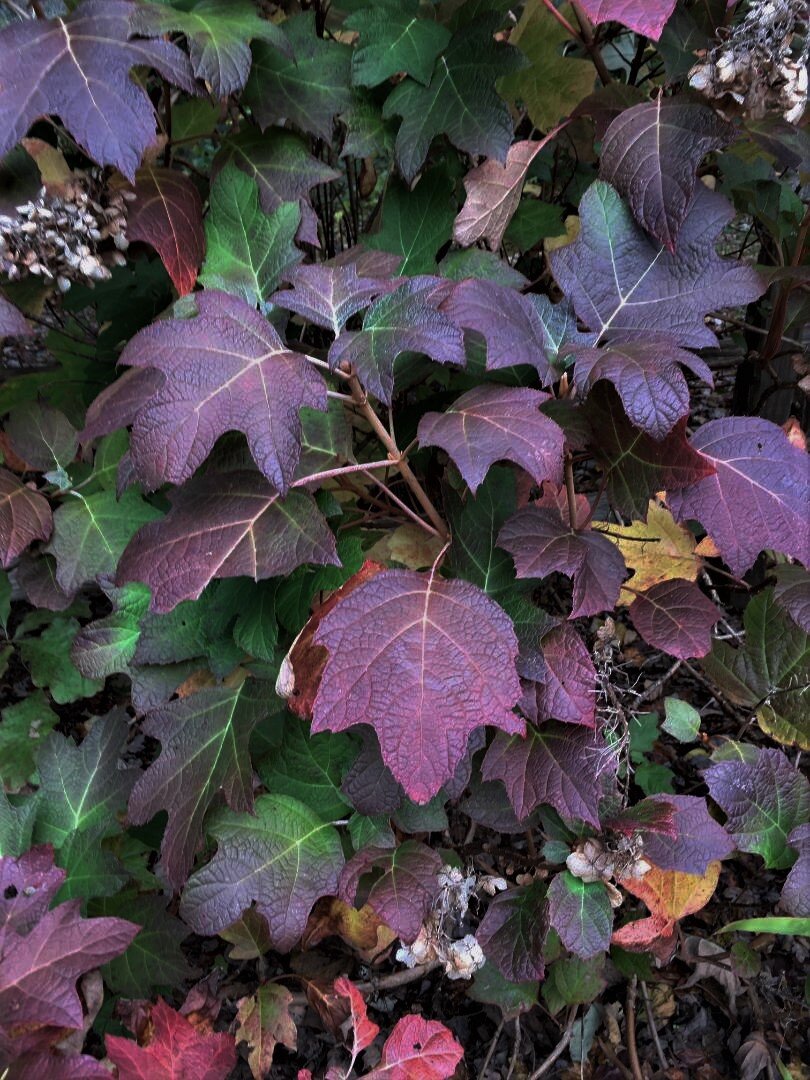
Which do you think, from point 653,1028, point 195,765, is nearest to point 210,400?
point 195,765

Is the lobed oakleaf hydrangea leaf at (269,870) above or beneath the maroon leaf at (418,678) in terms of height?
beneath

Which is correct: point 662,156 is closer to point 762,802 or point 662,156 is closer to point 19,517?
point 762,802

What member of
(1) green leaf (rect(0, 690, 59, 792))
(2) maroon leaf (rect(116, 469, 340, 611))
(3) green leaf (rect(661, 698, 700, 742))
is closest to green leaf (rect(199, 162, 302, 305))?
(2) maroon leaf (rect(116, 469, 340, 611))

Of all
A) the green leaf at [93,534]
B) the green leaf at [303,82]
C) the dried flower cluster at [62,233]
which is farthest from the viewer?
the green leaf at [93,534]

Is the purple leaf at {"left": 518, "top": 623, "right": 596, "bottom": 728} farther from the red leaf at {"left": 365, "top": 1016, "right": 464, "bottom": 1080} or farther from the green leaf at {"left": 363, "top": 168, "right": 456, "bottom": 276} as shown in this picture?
the green leaf at {"left": 363, "top": 168, "right": 456, "bottom": 276}

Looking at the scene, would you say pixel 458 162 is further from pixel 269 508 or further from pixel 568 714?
pixel 568 714

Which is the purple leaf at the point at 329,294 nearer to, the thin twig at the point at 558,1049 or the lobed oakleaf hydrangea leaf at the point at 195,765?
the lobed oakleaf hydrangea leaf at the point at 195,765

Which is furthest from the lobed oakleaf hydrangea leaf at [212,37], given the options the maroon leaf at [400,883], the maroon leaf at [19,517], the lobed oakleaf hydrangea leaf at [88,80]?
the maroon leaf at [400,883]
